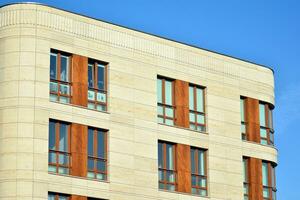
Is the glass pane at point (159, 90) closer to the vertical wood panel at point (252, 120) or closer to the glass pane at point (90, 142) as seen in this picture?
the glass pane at point (90, 142)

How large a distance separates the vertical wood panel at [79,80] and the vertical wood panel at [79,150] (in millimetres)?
1571

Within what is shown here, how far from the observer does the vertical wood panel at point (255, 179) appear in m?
64.4

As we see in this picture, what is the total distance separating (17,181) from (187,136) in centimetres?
1235

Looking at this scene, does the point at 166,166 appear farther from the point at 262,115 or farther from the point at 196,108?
the point at 262,115

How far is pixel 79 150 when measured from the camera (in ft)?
185

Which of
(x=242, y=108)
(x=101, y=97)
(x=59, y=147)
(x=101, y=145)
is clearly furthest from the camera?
(x=242, y=108)

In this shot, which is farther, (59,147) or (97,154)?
(97,154)

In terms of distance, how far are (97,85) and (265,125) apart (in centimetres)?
1401

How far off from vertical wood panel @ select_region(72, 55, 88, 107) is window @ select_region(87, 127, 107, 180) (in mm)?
1792

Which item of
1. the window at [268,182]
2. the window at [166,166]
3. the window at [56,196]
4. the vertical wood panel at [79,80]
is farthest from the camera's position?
the window at [268,182]

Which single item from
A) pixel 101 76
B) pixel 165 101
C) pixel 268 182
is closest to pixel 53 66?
pixel 101 76

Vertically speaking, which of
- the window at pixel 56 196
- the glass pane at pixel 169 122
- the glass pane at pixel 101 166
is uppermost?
the glass pane at pixel 169 122

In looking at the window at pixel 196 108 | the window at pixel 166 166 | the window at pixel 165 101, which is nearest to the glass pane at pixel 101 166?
the window at pixel 166 166

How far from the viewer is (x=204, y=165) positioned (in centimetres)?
6241
